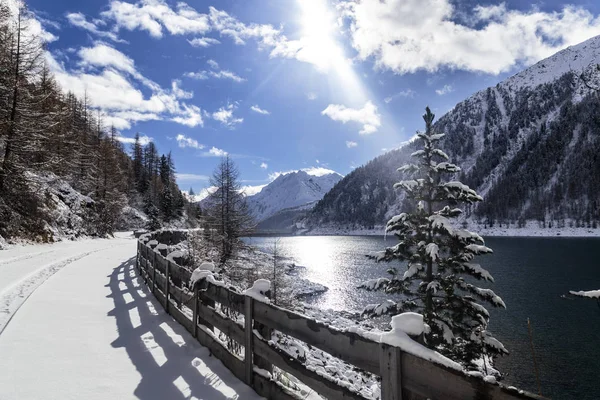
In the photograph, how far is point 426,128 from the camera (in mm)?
12828

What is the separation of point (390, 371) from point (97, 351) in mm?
5207

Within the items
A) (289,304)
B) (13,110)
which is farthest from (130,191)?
(289,304)

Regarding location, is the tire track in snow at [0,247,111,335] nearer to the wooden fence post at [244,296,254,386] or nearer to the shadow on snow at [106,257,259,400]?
the shadow on snow at [106,257,259,400]

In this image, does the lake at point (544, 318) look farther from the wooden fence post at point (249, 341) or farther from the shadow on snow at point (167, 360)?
the shadow on snow at point (167, 360)

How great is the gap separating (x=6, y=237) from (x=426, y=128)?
23.9 m

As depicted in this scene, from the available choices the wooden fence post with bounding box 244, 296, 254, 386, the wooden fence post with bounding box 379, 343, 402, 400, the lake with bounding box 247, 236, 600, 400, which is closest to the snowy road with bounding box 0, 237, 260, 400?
the wooden fence post with bounding box 244, 296, 254, 386

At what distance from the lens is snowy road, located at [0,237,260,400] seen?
173 inches

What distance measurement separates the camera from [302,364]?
385 cm

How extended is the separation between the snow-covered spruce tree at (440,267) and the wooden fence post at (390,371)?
843cm

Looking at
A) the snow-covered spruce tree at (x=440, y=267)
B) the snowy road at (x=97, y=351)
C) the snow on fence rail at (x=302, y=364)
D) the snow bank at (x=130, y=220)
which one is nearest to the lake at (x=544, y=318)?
the snow-covered spruce tree at (x=440, y=267)

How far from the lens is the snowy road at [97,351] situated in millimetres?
4391

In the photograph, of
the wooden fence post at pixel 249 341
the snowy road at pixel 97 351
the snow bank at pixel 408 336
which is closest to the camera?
the snow bank at pixel 408 336

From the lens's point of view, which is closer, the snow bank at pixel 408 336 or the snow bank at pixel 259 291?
the snow bank at pixel 408 336

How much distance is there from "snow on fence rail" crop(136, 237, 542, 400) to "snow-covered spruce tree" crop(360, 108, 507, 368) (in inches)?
286
